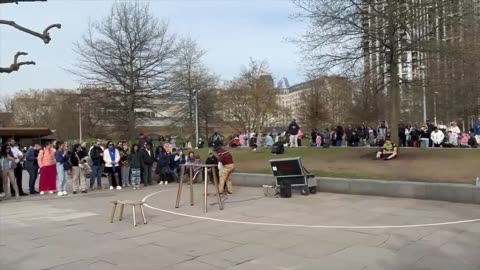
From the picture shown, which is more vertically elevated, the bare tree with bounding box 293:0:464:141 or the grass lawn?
the bare tree with bounding box 293:0:464:141

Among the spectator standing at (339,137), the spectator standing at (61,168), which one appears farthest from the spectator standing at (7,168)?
the spectator standing at (339,137)

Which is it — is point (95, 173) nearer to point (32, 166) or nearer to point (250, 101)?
point (32, 166)

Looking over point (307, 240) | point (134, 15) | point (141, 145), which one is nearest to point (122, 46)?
point (134, 15)

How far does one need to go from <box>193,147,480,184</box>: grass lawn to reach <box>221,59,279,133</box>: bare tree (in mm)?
31387

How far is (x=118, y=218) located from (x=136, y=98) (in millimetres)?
32355

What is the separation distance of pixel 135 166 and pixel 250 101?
37.7m

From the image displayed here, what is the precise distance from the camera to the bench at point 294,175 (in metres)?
15.5

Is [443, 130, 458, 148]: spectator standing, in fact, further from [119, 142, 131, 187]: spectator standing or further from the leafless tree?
the leafless tree

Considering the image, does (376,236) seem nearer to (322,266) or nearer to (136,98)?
(322,266)

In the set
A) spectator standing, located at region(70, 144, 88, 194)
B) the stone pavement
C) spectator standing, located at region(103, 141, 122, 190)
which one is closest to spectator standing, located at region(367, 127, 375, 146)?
spectator standing, located at region(103, 141, 122, 190)

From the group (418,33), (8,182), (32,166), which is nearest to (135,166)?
(32,166)

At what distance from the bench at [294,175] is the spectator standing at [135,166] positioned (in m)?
6.11

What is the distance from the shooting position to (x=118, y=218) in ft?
39.3

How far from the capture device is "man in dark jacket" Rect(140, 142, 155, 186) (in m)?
19.8
